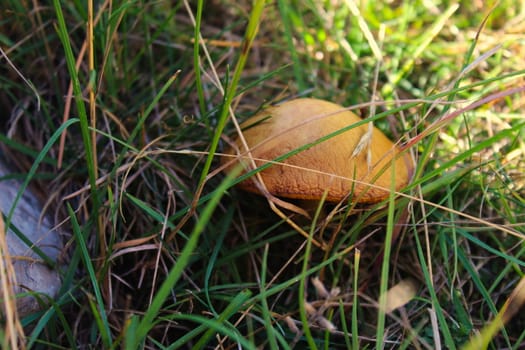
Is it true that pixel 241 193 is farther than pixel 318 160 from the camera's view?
Yes

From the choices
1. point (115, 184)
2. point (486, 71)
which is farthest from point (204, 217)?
point (486, 71)

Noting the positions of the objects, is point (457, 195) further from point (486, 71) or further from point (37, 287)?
point (37, 287)

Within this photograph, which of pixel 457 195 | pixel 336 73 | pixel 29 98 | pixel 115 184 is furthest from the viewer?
pixel 336 73

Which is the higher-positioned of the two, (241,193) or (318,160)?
(318,160)
